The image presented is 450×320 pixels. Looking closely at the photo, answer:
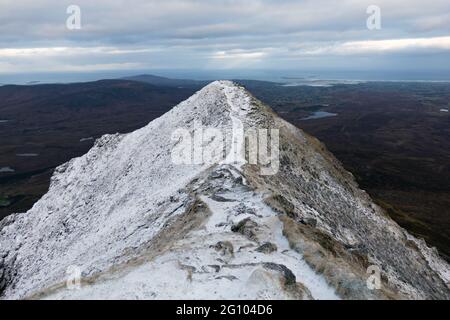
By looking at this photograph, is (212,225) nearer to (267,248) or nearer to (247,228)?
(247,228)

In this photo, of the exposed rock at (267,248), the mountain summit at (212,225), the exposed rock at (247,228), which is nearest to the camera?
the mountain summit at (212,225)

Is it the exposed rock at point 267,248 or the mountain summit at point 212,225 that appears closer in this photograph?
the mountain summit at point 212,225

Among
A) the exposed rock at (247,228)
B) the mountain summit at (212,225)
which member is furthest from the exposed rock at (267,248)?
the exposed rock at (247,228)

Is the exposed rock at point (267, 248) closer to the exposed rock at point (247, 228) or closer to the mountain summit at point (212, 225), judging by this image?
the mountain summit at point (212, 225)

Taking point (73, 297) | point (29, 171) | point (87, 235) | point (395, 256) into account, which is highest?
point (73, 297)

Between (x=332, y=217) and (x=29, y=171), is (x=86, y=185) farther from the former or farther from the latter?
(x=29, y=171)

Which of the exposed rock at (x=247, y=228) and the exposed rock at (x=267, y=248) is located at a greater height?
the exposed rock at (x=247, y=228)

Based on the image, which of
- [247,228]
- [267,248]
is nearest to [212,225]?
[247,228]

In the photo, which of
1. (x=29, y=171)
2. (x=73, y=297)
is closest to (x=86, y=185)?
(x=73, y=297)

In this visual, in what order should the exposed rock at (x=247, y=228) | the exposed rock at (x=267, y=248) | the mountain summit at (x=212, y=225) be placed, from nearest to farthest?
the mountain summit at (x=212, y=225)
the exposed rock at (x=267, y=248)
the exposed rock at (x=247, y=228)
